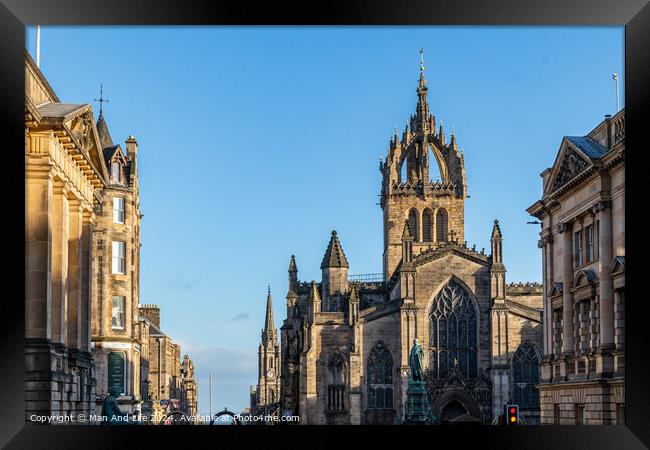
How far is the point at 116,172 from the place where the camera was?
49781 mm

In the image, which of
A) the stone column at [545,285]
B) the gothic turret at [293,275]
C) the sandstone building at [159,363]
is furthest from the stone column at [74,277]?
the gothic turret at [293,275]

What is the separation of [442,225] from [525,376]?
1929 cm

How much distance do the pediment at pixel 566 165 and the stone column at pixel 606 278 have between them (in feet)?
5.61

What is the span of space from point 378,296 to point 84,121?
51.1 m

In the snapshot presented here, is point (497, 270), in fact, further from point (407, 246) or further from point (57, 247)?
point (57, 247)

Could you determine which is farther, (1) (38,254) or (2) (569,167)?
(2) (569,167)

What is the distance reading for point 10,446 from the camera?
22.0 m

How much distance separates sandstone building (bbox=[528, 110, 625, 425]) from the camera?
3675 cm

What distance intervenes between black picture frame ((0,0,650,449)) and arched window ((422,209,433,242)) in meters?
68.4

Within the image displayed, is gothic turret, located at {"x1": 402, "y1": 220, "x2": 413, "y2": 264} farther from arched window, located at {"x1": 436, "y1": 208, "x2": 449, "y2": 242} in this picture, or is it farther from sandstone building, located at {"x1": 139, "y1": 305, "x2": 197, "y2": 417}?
sandstone building, located at {"x1": 139, "y1": 305, "x2": 197, "y2": 417}

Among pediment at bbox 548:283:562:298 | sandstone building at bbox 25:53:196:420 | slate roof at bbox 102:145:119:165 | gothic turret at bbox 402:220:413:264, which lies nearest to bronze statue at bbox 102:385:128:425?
sandstone building at bbox 25:53:196:420

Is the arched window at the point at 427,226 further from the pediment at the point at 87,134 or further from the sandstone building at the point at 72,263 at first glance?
the pediment at the point at 87,134

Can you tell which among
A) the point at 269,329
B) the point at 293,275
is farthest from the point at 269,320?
the point at 293,275

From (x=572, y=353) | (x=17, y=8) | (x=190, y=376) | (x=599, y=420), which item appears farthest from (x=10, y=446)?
(x=190, y=376)
